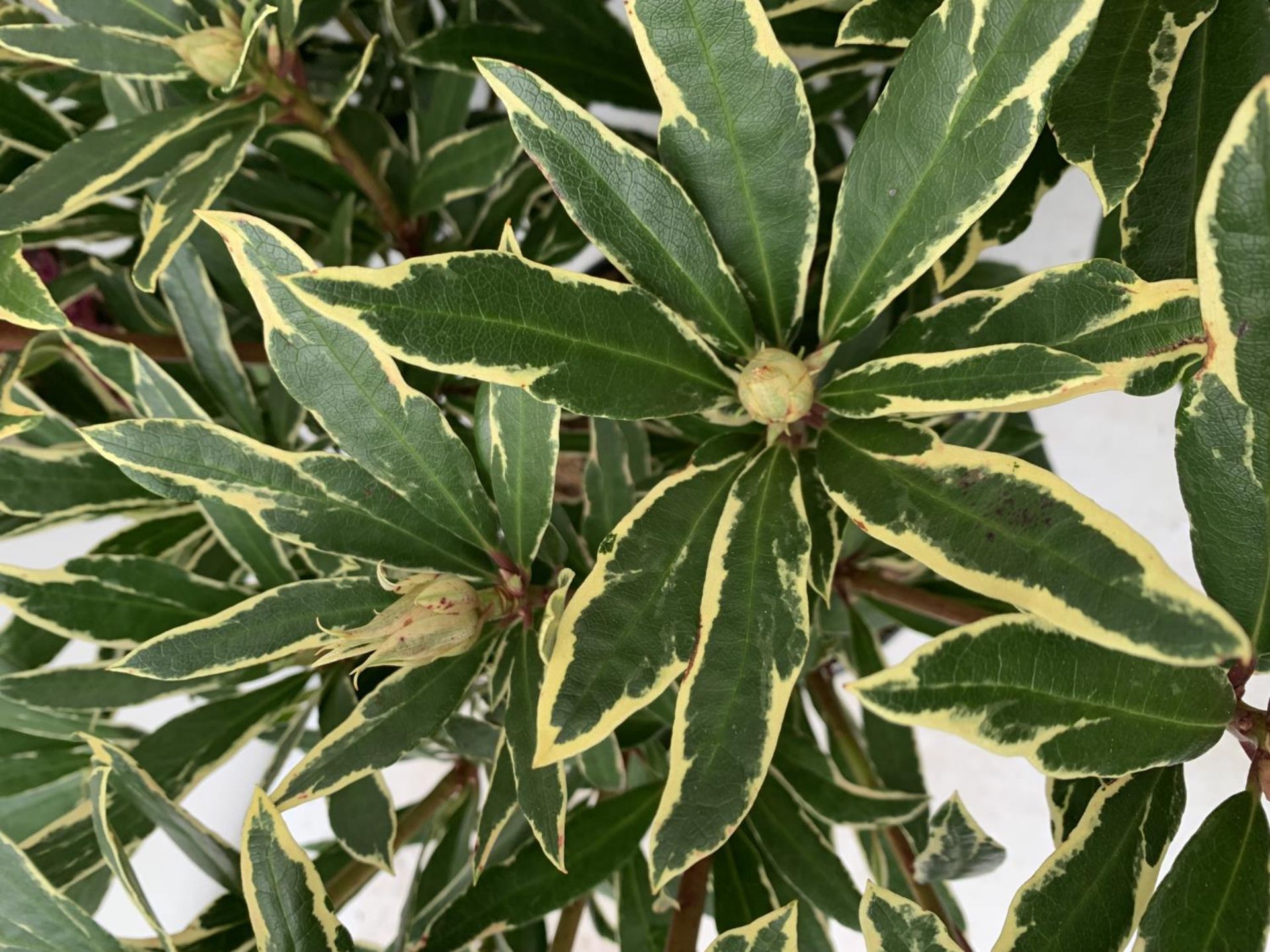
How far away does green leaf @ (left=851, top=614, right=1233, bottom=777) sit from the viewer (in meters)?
0.46

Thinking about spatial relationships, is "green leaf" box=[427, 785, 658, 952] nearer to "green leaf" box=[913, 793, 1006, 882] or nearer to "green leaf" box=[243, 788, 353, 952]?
"green leaf" box=[243, 788, 353, 952]

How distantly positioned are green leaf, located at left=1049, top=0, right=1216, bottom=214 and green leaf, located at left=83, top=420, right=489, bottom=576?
44cm

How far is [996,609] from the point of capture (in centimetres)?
73

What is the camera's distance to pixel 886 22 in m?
0.58

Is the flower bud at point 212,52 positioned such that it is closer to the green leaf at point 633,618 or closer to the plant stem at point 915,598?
the green leaf at point 633,618

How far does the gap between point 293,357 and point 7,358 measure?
374mm

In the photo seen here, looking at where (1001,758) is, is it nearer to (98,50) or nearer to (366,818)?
(366,818)

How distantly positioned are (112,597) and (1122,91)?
724 millimetres

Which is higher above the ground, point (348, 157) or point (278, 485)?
point (348, 157)

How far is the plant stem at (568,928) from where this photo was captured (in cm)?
78

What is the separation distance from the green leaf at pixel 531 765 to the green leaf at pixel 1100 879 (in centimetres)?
24

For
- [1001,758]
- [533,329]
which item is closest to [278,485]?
[533,329]

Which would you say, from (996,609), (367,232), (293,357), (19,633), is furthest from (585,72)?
(19,633)

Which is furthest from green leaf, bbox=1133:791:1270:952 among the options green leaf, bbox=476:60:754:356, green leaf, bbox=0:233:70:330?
green leaf, bbox=0:233:70:330
